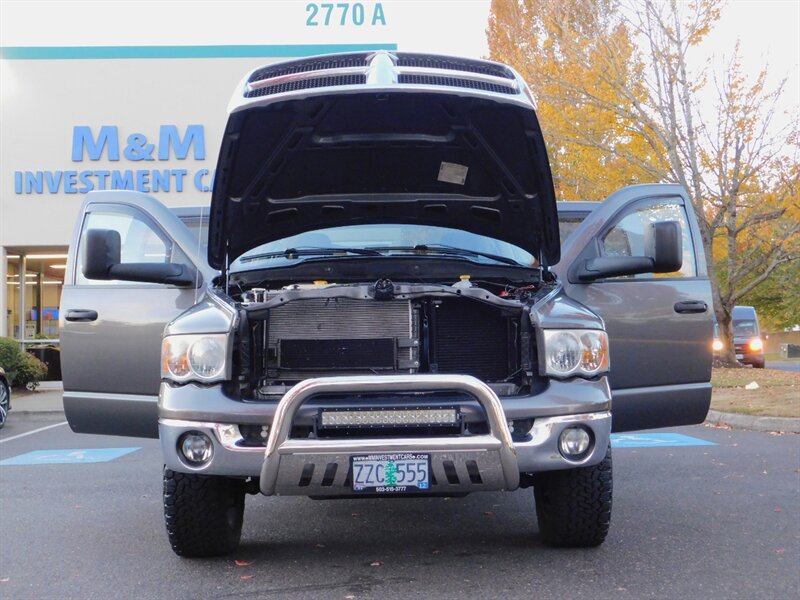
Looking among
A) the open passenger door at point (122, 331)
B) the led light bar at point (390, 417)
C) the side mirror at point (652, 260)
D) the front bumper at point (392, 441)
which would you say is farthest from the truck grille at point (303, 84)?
the side mirror at point (652, 260)

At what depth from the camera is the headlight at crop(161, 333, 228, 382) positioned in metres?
4.07

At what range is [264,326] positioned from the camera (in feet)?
14.8

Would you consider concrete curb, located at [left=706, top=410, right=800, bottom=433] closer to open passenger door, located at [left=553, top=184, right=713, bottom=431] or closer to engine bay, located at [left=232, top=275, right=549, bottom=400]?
open passenger door, located at [left=553, top=184, right=713, bottom=431]

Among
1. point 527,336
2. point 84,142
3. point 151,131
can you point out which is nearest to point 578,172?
point 151,131

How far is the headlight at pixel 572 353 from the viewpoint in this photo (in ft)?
13.5

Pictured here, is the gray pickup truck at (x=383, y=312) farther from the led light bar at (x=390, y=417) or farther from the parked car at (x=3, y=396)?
the parked car at (x=3, y=396)

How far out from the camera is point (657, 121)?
1845cm

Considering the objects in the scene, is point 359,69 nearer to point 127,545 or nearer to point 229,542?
point 229,542

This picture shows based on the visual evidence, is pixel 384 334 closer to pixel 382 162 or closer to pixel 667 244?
pixel 382 162

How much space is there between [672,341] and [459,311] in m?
1.54

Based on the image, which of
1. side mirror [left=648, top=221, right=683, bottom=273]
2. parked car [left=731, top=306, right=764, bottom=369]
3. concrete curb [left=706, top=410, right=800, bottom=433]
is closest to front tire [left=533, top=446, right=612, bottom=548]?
side mirror [left=648, top=221, right=683, bottom=273]

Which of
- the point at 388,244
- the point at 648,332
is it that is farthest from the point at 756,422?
the point at 388,244

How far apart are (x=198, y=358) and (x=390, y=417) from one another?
0.91 m

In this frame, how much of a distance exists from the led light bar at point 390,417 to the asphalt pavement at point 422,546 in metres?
0.75
